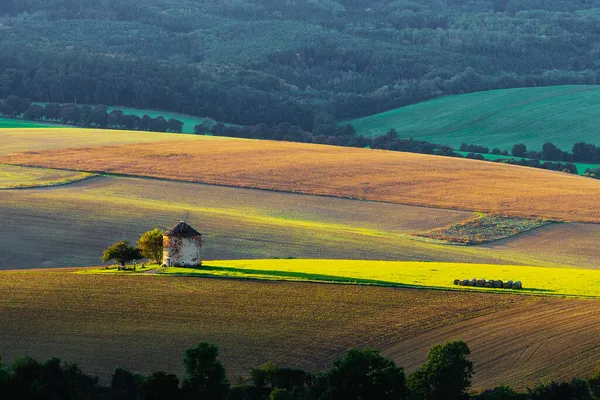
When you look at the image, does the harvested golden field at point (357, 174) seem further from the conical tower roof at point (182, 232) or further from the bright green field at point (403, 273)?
the conical tower roof at point (182, 232)

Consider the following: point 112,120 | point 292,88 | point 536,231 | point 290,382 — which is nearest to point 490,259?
point 536,231

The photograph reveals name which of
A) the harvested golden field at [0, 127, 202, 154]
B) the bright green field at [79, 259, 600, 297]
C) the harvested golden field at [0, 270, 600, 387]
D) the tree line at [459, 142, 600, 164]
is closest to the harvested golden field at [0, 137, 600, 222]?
the harvested golden field at [0, 127, 202, 154]

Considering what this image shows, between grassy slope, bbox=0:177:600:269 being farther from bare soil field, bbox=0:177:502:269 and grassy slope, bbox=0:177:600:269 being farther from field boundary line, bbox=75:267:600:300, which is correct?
field boundary line, bbox=75:267:600:300

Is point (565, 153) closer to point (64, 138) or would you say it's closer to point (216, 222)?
point (64, 138)

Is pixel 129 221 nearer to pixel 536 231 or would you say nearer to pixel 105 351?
pixel 536 231

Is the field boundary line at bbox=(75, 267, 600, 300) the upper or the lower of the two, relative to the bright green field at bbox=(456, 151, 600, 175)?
lower

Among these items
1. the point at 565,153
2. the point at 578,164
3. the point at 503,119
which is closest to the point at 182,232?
the point at 578,164

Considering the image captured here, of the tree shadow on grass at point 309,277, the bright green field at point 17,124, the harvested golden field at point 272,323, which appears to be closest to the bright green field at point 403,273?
the tree shadow on grass at point 309,277
